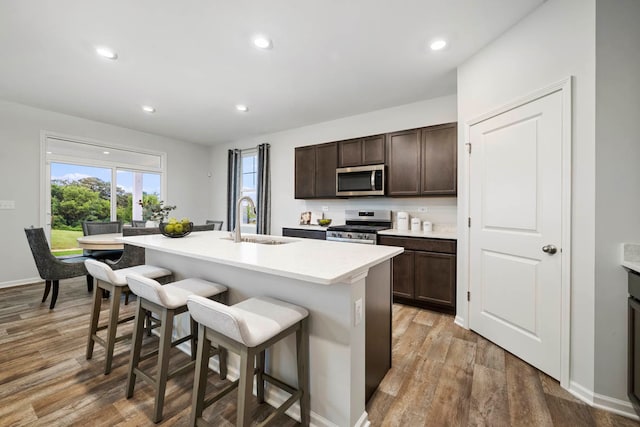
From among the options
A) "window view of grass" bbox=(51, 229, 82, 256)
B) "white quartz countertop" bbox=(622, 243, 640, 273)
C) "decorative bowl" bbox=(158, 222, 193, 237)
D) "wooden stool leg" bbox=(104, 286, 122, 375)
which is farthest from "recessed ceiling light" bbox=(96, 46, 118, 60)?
"white quartz countertop" bbox=(622, 243, 640, 273)

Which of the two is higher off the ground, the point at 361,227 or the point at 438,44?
the point at 438,44

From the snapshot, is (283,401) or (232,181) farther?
(232,181)

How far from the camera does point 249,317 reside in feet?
4.21

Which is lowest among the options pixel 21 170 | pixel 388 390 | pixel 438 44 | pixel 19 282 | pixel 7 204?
pixel 388 390

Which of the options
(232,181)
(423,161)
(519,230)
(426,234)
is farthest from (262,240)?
(232,181)

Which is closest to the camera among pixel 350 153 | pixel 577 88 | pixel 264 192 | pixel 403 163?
pixel 577 88

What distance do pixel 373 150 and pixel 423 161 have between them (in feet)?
2.46


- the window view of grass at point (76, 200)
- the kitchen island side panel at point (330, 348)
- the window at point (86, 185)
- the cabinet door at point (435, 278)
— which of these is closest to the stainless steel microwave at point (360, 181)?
the cabinet door at point (435, 278)

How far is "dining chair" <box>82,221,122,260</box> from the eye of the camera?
12.2 ft

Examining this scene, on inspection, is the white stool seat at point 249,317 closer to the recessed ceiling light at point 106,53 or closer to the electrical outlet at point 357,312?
the electrical outlet at point 357,312

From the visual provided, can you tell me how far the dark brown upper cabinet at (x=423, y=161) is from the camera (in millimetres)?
3168

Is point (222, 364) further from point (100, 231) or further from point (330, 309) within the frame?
point (100, 231)

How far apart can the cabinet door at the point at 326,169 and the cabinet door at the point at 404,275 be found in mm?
1532

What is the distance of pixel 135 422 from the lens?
1.45m
